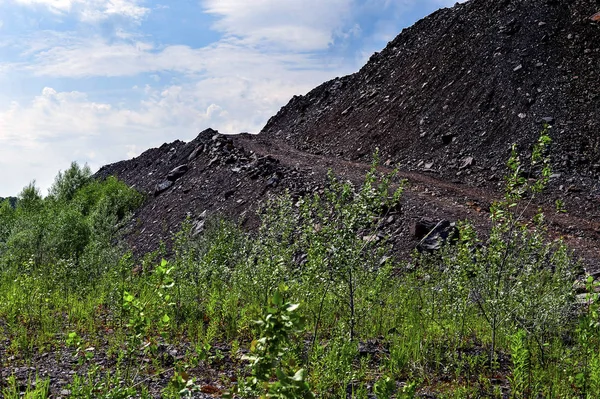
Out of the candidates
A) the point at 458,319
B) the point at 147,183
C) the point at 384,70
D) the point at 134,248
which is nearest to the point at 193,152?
the point at 147,183

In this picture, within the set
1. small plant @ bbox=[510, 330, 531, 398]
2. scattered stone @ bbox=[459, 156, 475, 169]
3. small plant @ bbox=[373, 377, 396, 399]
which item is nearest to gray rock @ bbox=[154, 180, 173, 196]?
scattered stone @ bbox=[459, 156, 475, 169]

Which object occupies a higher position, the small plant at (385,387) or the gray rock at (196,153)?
the gray rock at (196,153)

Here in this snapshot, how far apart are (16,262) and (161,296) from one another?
13.4 meters

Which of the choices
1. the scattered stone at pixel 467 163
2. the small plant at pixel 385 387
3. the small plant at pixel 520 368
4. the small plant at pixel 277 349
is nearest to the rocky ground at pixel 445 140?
the scattered stone at pixel 467 163

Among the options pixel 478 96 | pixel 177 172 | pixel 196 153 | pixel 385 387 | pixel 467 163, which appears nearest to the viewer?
pixel 385 387

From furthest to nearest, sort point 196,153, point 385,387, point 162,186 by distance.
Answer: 1. point 196,153
2. point 162,186
3. point 385,387

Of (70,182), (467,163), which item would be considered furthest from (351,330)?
(70,182)

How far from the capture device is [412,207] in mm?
14625

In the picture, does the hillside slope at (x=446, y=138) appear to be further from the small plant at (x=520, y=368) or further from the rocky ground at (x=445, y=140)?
the small plant at (x=520, y=368)

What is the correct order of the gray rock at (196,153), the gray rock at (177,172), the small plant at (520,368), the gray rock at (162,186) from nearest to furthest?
the small plant at (520,368)
the gray rock at (162,186)
the gray rock at (177,172)
the gray rock at (196,153)

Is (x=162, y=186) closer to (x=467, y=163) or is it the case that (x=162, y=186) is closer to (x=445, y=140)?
(x=445, y=140)

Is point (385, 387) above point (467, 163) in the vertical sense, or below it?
below

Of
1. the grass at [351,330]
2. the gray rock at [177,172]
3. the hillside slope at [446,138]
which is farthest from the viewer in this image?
the gray rock at [177,172]

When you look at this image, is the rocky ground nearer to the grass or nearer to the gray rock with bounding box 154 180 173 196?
the gray rock with bounding box 154 180 173 196
